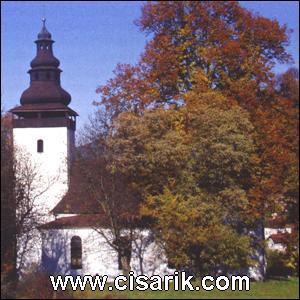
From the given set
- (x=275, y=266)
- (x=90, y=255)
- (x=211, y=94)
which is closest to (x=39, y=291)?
(x=211, y=94)

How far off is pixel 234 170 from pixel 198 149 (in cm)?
190

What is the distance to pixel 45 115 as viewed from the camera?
4569cm

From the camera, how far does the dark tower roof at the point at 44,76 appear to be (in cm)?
4475

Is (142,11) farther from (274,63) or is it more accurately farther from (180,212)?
(180,212)

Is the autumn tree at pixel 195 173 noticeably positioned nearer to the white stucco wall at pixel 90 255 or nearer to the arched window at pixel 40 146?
the white stucco wall at pixel 90 255

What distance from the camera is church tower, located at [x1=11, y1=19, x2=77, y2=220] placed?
4478 cm

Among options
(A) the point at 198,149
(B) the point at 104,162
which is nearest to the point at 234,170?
(A) the point at 198,149

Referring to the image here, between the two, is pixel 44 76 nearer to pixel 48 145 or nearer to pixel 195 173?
pixel 48 145

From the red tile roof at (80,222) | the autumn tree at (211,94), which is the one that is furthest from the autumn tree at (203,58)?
the red tile roof at (80,222)

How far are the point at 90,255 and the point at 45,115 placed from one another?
1335cm

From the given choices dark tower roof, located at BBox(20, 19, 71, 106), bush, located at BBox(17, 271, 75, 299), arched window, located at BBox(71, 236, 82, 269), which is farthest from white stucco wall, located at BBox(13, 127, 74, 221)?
bush, located at BBox(17, 271, 75, 299)

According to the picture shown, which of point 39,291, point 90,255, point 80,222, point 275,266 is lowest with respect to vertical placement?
point 275,266

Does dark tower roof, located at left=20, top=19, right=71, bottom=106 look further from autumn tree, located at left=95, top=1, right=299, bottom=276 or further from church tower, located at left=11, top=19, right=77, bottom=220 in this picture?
autumn tree, located at left=95, top=1, right=299, bottom=276

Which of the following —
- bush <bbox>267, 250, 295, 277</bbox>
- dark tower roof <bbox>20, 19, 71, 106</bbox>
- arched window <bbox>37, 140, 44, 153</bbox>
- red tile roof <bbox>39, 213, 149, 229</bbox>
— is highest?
dark tower roof <bbox>20, 19, 71, 106</bbox>
